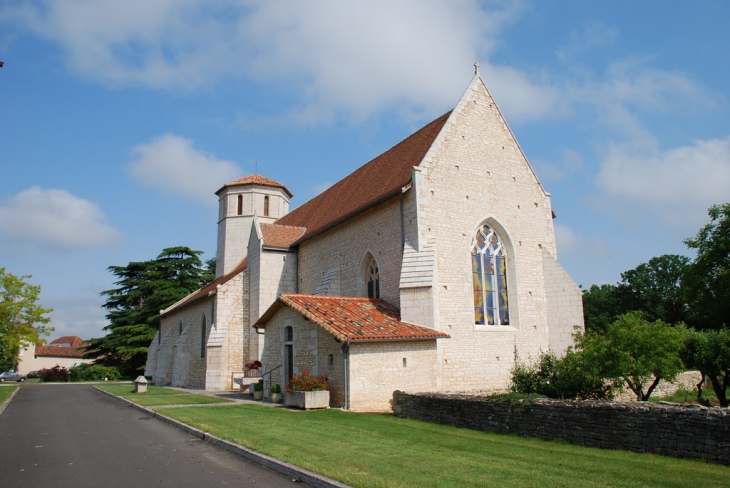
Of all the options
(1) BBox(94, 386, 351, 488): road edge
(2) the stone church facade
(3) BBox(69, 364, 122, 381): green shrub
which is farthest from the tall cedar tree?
(1) BBox(94, 386, 351, 488): road edge

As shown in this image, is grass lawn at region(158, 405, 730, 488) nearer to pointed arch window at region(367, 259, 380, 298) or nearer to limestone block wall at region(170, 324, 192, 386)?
pointed arch window at region(367, 259, 380, 298)

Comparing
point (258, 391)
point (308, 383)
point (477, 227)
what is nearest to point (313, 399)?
point (308, 383)

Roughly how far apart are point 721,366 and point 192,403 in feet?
50.3

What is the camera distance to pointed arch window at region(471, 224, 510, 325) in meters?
18.6

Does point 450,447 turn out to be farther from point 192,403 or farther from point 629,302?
point 629,302

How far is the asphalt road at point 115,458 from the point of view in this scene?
7.36m

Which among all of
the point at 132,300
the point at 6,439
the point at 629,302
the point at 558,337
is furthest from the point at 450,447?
the point at 132,300

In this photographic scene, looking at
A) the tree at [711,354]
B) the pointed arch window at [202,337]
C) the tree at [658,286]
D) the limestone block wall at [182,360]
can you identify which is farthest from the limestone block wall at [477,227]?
the tree at [658,286]

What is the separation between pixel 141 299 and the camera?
169 feet

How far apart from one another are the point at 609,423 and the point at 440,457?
308 centimetres

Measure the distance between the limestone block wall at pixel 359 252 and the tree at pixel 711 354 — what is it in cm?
855

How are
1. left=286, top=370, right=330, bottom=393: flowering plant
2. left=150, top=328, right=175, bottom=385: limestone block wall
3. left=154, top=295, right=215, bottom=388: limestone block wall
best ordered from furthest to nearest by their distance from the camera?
left=150, top=328, right=175, bottom=385: limestone block wall, left=154, top=295, right=215, bottom=388: limestone block wall, left=286, top=370, right=330, bottom=393: flowering plant

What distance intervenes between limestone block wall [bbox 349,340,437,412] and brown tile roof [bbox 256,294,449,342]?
12.2 inches

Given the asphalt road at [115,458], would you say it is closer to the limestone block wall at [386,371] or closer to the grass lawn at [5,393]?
the limestone block wall at [386,371]
